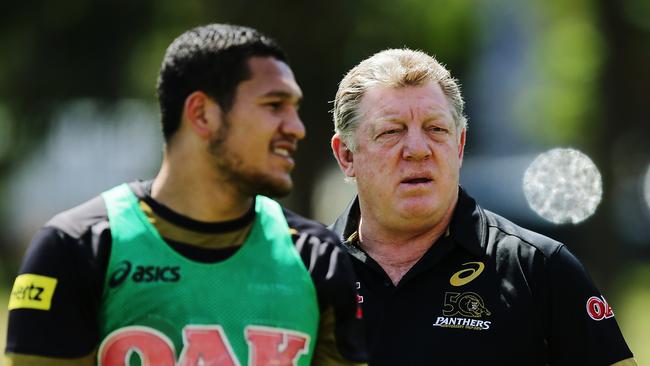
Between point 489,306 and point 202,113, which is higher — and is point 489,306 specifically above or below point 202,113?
below

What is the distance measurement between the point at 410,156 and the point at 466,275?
54 cm

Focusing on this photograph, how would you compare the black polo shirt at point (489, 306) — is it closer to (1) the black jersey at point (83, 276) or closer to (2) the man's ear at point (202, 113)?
(1) the black jersey at point (83, 276)

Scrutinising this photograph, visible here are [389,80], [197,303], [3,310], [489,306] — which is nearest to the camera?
[197,303]

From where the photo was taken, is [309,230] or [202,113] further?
[309,230]

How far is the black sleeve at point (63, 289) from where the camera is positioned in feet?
12.6

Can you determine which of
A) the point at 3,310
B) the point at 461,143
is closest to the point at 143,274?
the point at 461,143

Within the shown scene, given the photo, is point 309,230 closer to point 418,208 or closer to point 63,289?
point 63,289

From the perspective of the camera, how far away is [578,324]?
490 centimetres

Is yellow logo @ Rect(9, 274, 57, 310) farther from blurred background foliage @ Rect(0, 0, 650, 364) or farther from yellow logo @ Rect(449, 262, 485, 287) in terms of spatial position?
blurred background foliage @ Rect(0, 0, 650, 364)

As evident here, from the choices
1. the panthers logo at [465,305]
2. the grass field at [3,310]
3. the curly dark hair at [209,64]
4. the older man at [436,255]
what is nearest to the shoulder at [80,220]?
the curly dark hair at [209,64]

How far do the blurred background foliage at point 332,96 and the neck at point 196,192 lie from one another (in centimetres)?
1033

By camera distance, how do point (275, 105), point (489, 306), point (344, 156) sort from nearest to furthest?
point (275, 105), point (489, 306), point (344, 156)

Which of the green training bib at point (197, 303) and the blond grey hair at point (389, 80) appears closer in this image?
the green training bib at point (197, 303)

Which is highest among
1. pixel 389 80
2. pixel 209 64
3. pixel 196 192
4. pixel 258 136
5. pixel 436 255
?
pixel 209 64
